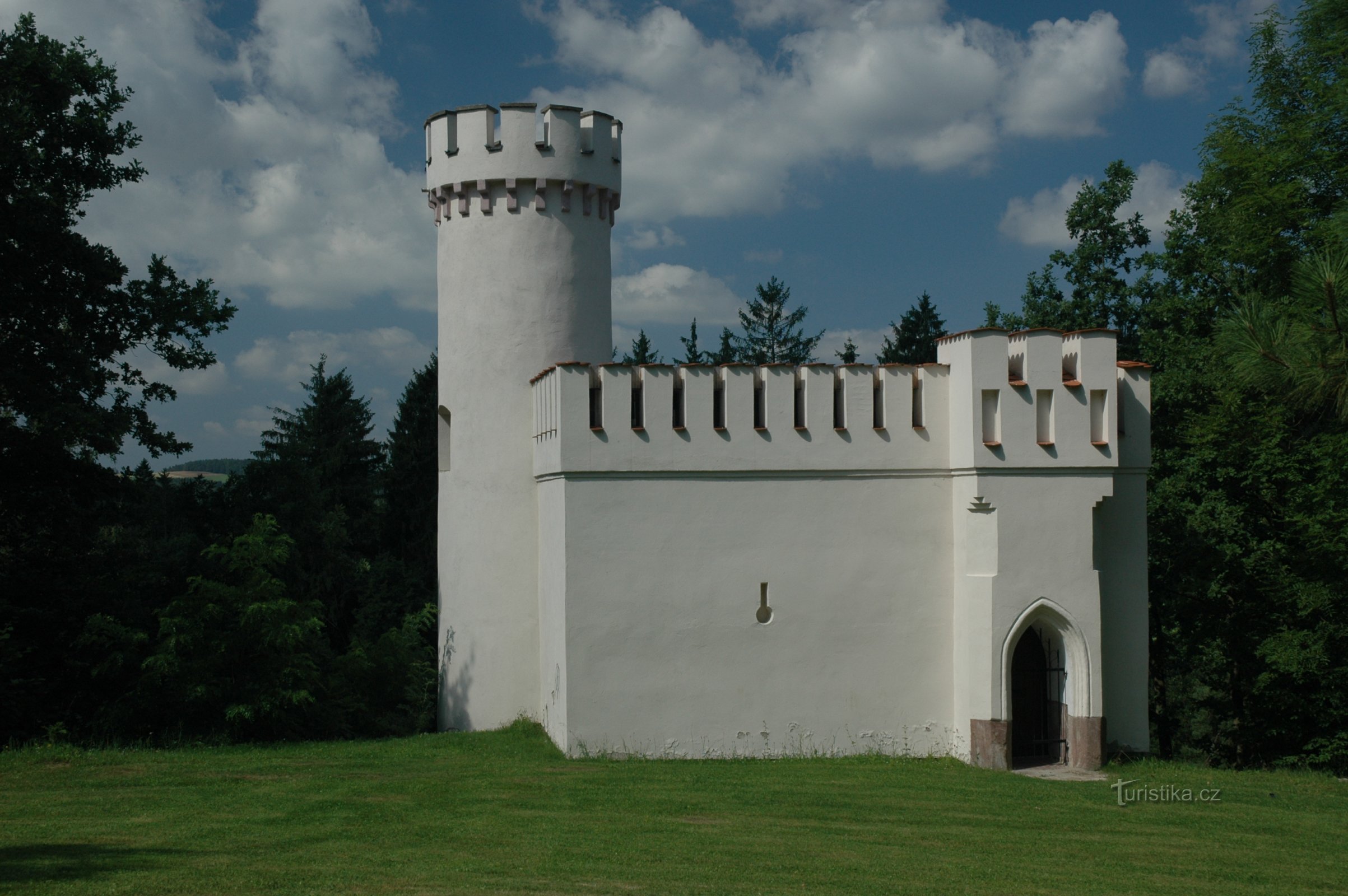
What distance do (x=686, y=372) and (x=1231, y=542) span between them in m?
11.1

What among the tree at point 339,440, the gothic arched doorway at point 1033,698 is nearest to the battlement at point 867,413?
the gothic arched doorway at point 1033,698

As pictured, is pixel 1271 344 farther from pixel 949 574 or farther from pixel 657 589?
pixel 657 589

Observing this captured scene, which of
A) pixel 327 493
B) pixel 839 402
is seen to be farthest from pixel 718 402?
pixel 327 493

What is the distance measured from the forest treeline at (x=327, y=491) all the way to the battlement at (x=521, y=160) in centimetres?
446

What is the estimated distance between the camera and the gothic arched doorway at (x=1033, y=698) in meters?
14.4

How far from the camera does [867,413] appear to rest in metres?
14.3

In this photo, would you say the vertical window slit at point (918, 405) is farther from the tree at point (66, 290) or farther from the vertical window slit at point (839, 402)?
the tree at point (66, 290)

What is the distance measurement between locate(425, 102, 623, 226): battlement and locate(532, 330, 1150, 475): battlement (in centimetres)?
361

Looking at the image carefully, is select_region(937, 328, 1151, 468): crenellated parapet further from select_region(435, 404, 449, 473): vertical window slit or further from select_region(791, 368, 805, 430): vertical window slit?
select_region(435, 404, 449, 473): vertical window slit

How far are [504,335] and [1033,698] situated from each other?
928 centimetres

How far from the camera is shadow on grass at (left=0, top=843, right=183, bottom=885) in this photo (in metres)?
7.62

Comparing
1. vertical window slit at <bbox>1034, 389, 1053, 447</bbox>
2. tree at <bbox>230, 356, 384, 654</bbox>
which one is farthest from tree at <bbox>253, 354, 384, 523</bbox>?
vertical window slit at <bbox>1034, 389, 1053, 447</bbox>

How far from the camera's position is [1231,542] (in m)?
18.9

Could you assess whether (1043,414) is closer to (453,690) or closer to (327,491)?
(453,690)
